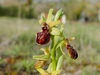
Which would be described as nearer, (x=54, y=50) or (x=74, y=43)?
(x=54, y=50)

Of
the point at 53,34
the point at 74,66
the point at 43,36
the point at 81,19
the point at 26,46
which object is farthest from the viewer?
the point at 81,19

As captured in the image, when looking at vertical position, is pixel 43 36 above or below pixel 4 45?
above

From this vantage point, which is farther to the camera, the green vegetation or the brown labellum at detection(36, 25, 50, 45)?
the green vegetation

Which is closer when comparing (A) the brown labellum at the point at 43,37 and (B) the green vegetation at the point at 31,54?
(A) the brown labellum at the point at 43,37

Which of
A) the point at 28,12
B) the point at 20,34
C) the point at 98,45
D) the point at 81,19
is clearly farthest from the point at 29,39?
the point at 81,19

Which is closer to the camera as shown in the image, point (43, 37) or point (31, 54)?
point (43, 37)

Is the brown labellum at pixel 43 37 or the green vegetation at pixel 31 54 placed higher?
the brown labellum at pixel 43 37

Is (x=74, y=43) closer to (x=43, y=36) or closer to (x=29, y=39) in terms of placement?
(x=29, y=39)

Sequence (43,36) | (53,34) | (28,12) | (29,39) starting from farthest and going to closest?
(28,12), (29,39), (53,34), (43,36)

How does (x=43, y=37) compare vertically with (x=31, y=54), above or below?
above

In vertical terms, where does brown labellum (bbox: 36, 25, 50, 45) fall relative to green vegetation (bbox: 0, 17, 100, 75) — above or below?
above

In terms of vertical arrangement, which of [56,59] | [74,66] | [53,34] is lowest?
[74,66]
